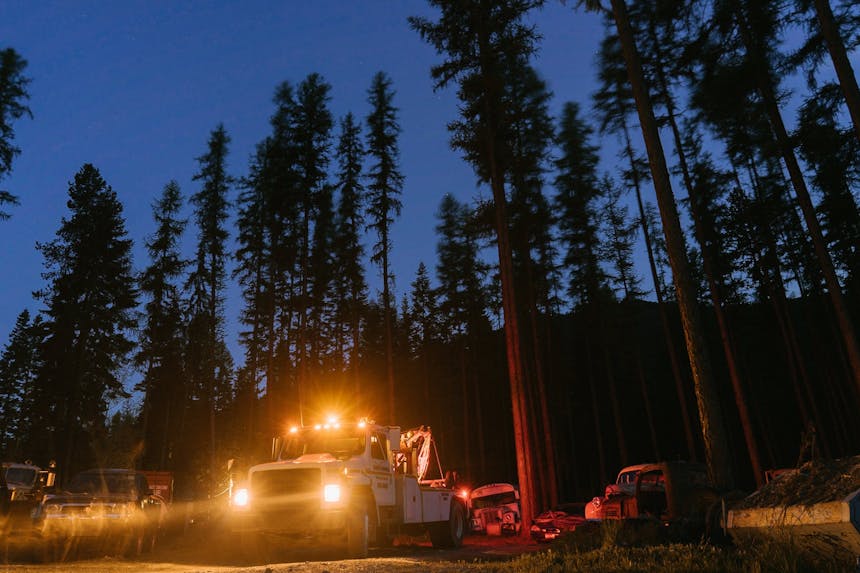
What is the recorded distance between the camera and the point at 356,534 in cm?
1146

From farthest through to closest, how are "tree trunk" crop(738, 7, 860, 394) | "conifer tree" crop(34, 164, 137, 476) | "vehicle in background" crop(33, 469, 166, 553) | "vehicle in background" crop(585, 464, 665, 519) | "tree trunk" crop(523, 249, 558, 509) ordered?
1. "conifer tree" crop(34, 164, 137, 476)
2. "tree trunk" crop(523, 249, 558, 509)
3. "tree trunk" crop(738, 7, 860, 394)
4. "vehicle in background" crop(585, 464, 665, 519)
5. "vehicle in background" crop(33, 469, 166, 553)

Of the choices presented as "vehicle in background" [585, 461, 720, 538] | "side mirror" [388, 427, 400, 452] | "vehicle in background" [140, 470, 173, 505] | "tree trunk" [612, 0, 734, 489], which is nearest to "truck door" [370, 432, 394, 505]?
"side mirror" [388, 427, 400, 452]

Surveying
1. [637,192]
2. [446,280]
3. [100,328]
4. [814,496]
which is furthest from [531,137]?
[100,328]

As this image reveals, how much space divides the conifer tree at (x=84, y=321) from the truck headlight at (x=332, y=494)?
25866mm

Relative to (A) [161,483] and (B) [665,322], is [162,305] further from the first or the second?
(B) [665,322]

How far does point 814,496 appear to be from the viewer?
5.96 meters

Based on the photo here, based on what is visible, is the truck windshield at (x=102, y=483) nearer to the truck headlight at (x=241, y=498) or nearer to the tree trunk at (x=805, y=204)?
the truck headlight at (x=241, y=498)

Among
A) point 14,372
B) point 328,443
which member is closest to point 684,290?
point 328,443

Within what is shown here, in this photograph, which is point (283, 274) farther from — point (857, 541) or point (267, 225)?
point (857, 541)

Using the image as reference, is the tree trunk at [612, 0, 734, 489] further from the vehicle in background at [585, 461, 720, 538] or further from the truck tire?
the truck tire

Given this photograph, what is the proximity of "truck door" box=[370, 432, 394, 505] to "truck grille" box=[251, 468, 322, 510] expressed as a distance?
1.35 metres

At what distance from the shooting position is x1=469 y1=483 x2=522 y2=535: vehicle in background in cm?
2112

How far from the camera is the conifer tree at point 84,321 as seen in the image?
1255 inches

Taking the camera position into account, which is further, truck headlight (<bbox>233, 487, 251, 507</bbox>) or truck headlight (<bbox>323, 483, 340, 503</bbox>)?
truck headlight (<bbox>233, 487, 251, 507</bbox>)
